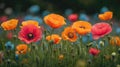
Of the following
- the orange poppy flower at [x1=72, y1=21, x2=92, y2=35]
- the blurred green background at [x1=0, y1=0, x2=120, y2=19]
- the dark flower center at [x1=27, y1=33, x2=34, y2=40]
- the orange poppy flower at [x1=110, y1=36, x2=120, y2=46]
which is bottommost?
the orange poppy flower at [x1=110, y1=36, x2=120, y2=46]

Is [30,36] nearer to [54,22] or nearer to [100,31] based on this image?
[54,22]

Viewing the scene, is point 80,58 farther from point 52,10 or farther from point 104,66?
point 52,10

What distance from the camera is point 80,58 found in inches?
144

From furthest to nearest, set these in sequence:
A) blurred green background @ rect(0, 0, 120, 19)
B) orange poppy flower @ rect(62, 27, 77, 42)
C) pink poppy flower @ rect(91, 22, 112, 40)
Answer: blurred green background @ rect(0, 0, 120, 19) → orange poppy flower @ rect(62, 27, 77, 42) → pink poppy flower @ rect(91, 22, 112, 40)

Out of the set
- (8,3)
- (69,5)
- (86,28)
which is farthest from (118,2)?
(86,28)

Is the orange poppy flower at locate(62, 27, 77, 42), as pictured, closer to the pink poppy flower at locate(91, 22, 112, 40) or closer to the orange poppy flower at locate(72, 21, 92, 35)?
the orange poppy flower at locate(72, 21, 92, 35)

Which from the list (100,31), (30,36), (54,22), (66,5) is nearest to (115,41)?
(100,31)

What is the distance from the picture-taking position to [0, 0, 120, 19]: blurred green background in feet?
27.9

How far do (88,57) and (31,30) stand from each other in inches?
18.6

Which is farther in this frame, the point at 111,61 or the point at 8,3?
the point at 8,3

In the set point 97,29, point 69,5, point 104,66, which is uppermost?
point 69,5

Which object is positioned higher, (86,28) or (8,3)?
(8,3)

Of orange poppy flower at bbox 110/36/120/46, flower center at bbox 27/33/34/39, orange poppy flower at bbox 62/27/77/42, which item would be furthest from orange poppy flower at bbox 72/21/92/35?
flower center at bbox 27/33/34/39

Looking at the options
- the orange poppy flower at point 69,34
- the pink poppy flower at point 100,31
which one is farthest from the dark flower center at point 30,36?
the pink poppy flower at point 100,31
